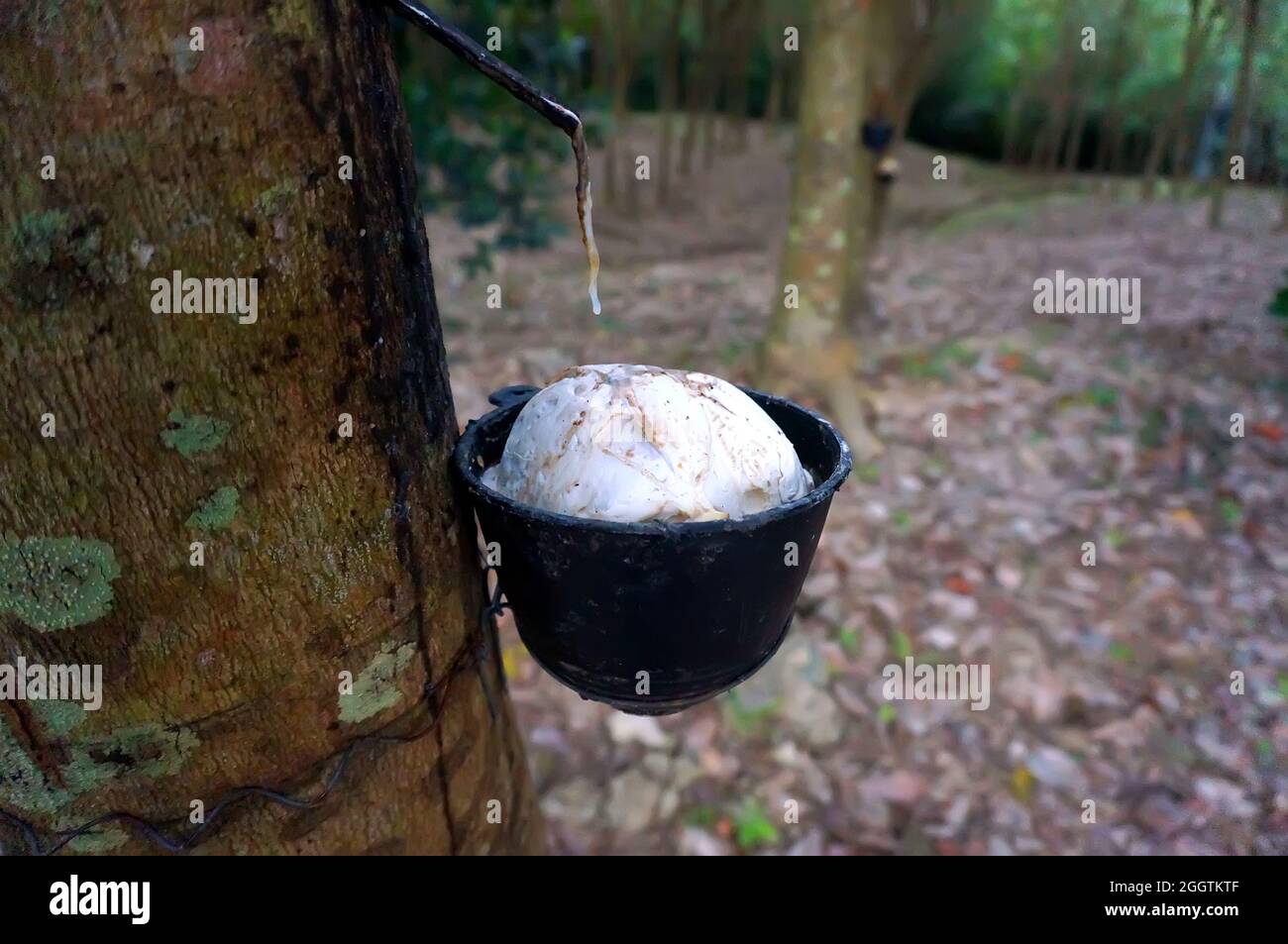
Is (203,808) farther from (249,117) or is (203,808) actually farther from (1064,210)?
(1064,210)

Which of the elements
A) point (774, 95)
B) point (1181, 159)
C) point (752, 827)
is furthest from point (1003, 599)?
point (774, 95)

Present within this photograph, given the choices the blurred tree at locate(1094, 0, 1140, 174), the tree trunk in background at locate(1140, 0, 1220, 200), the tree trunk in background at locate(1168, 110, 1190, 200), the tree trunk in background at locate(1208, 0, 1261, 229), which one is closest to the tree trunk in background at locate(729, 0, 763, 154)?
the blurred tree at locate(1094, 0, 1140, 174)

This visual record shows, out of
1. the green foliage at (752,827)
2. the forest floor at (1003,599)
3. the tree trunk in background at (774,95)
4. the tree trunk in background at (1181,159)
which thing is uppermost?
the tree trunk in background at (774,95)

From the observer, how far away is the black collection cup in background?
1.11 meters

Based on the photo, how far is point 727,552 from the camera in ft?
3.68

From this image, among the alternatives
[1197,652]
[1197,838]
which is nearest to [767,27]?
[1197,652]

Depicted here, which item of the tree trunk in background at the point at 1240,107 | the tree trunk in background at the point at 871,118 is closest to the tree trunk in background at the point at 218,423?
the tree trunk in background at the point at 871,118

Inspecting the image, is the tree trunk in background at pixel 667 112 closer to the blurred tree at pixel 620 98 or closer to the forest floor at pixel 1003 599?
the blurred tree at pixel 620 98

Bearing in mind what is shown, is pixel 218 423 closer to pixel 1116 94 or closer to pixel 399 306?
pixel 399 306

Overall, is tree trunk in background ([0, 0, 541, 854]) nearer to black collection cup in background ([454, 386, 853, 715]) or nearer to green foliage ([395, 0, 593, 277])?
black collection cup in background ([454, 386, 853, 715])

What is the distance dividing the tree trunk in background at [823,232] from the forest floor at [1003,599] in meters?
0.31

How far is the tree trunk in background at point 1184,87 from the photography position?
19.0ft

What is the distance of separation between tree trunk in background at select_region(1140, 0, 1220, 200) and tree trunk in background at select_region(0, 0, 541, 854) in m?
6.12

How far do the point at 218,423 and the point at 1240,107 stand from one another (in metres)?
6.37
